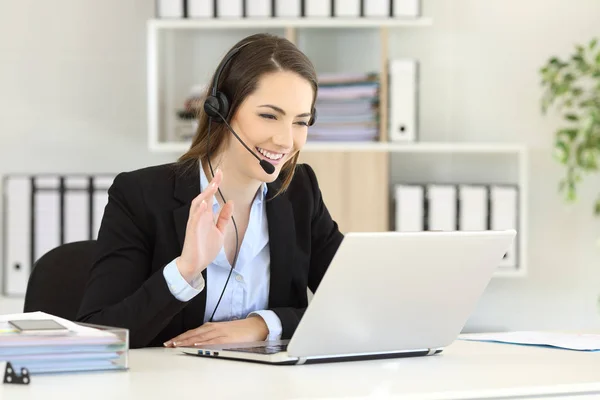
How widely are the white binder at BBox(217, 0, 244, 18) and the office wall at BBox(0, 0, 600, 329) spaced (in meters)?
0.36

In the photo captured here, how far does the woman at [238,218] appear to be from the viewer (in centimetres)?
165

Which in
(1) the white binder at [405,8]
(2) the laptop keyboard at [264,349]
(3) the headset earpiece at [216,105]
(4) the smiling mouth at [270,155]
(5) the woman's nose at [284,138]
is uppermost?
(1) the white binder at [405,8]

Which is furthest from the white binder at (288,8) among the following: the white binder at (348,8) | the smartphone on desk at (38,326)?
the smartphone on desk at (38,326)

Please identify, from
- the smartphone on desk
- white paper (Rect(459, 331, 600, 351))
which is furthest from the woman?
white paper (Rect(459, 331, 600, 351))

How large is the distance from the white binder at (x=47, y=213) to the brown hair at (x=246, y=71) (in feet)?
4.25

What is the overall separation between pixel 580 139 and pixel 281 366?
2.27m

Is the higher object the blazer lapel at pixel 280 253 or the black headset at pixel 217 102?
the black headset at pixel 217 102

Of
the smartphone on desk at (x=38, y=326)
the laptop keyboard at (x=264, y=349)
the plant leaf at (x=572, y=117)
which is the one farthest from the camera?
the plant leaf at (x=572, y=117)

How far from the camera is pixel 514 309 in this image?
10.9 feet

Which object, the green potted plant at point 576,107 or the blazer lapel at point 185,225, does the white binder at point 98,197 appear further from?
the green potted plant at point 576,107

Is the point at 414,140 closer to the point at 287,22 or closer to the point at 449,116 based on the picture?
the point at 449,116

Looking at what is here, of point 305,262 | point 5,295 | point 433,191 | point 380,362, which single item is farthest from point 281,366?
point 5,295

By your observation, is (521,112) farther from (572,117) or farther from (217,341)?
(217,341)

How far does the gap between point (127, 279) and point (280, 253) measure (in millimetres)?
313
